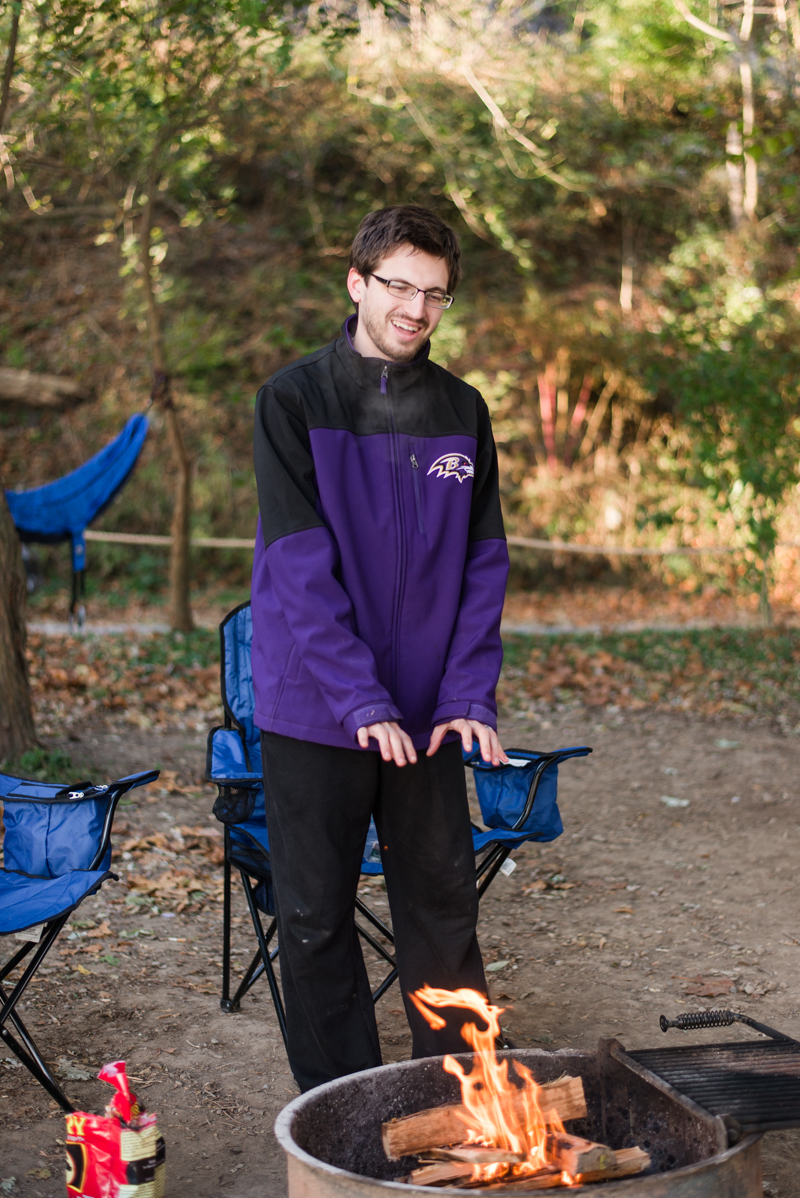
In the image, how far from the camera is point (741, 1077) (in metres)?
1.74

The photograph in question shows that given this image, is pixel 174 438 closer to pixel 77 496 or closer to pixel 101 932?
pixel 77 496

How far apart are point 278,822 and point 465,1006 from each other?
0.49 meters

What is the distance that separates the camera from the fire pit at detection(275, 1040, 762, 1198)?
59.4 inches

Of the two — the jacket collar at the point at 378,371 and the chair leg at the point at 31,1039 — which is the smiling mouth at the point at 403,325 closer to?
the jacket collar at the point at 378,371

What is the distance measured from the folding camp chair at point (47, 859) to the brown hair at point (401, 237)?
47.2 inches

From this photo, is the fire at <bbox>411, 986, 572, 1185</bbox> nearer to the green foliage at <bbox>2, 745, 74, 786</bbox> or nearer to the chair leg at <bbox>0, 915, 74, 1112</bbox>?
the chair leg at <bbox>0, 915, 74, 1112</bbox>

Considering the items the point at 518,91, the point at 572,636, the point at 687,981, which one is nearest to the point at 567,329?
the point at 518,91

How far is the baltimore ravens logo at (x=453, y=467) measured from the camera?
1932 millimetres

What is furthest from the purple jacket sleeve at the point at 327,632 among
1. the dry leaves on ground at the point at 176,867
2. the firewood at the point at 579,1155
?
the dry leaves on ground at the point at 176,867

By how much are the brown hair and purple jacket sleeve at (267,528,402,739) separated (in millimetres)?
517

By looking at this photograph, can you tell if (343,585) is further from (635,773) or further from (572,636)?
(572,636)

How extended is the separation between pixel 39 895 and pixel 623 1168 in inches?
54.1

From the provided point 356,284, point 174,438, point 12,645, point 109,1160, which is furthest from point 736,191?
point 109,1160

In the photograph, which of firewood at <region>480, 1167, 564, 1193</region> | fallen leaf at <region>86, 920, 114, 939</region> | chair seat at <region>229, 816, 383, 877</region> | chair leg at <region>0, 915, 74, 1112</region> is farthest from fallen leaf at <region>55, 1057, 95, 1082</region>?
firewood at <region>480, 1167, 564, 1193</region>
